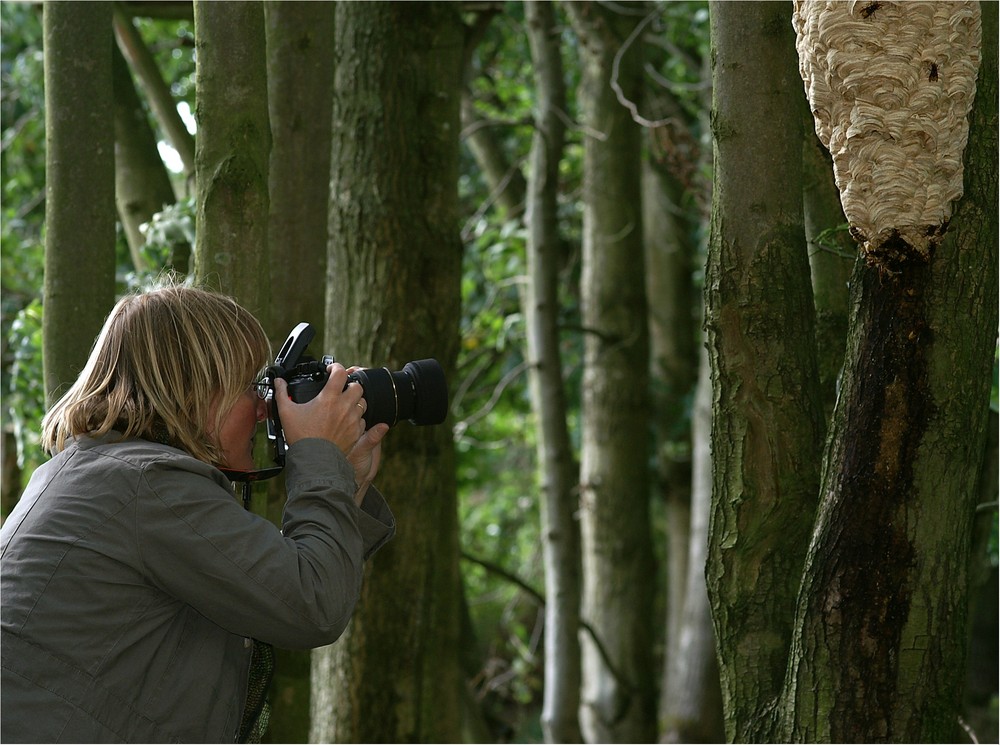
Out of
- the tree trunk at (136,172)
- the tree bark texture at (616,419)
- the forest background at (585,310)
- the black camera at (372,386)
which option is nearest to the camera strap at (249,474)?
the black camera at (372,386)

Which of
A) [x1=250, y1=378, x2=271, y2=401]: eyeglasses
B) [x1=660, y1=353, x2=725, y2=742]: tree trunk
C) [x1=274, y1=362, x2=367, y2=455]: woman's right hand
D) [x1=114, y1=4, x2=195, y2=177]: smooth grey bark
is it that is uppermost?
[x1=114, y1=4, x2=195, y2=177]: smooth grey bark

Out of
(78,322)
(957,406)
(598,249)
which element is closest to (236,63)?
(78,322)

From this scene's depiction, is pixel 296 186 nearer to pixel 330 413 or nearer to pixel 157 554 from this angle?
pixel 330 413

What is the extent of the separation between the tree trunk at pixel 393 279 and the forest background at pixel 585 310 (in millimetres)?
12

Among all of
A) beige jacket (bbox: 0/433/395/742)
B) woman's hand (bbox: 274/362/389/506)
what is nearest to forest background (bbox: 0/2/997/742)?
woman's hand (bbox: 274/362/389/506)

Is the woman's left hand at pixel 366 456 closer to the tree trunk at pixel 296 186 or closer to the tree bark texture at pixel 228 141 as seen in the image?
the tree bark texture at pixel 228 141

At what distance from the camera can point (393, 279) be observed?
416 cm

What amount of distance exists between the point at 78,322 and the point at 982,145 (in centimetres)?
231

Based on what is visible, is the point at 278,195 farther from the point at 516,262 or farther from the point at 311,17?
the point at 516,262

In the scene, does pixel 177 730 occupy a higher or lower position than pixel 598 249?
lower

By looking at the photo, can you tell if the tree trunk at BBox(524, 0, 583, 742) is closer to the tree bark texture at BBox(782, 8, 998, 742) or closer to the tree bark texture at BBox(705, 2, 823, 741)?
the tree bark texture at BBox(705, 2, 823, 741)

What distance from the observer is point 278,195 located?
11.6 ft

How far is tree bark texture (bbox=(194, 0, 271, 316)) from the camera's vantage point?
2668 millimetres

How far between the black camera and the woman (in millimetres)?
109
